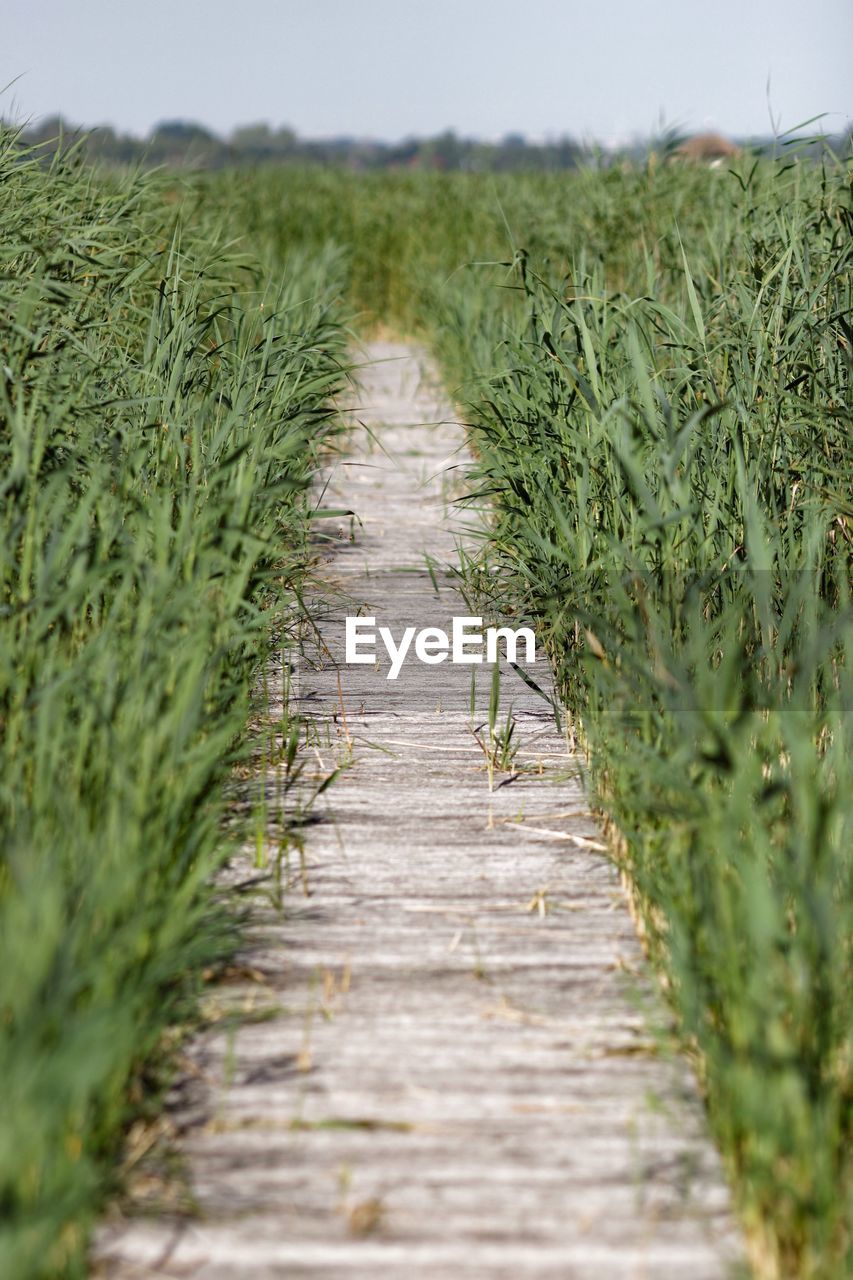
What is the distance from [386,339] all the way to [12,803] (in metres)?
12.8

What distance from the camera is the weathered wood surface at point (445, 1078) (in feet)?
6.61

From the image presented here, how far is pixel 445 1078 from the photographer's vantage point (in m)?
2.40

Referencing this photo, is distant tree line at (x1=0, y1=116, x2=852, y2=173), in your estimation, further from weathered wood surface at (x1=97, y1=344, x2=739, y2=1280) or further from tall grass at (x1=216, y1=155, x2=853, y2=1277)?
weathered wood surface at (x1=97, y1=344, x2=739, y2=1280)

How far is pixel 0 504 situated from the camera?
3.31 metres

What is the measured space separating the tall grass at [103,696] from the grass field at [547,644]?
1cm

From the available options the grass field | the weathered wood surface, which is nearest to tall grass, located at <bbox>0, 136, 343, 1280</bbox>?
the grass field


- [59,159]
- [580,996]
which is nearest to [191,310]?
[59,159]

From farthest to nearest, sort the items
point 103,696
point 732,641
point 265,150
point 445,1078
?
point 265,150 → point 732,641 → point 103,696 → point 445,1078

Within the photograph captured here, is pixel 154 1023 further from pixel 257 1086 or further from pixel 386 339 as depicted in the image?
pixel 386 339


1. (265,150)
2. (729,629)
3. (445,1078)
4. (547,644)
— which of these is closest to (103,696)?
(445,1078)

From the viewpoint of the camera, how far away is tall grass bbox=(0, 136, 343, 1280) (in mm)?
1952

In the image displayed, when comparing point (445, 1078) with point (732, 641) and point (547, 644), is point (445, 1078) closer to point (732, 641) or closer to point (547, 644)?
point (732, 641)

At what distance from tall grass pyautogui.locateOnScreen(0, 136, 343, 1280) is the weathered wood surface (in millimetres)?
177

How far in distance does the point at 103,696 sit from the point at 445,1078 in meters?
0.90
